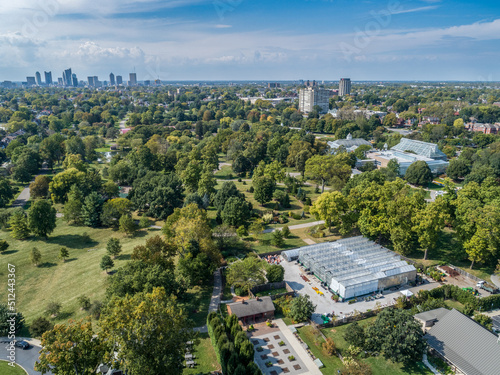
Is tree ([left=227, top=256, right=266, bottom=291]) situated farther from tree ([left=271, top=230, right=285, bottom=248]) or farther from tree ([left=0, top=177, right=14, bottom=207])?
tree ([left=0, top=177, right=14, bottom=207])

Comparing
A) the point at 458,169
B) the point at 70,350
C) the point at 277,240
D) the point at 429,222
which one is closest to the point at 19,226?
the point at 70,350

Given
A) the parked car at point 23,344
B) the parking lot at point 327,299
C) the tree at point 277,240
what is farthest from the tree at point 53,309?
the tree at point 277,240

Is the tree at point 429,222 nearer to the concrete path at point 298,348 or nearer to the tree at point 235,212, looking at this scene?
the concrete path at point 298,348

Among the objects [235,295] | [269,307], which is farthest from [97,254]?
[269,307]

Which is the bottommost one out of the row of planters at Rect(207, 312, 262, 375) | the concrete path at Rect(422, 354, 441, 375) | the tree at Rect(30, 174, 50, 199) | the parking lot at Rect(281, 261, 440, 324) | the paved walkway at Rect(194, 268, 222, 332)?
the concrete path at Rect(422, 354, 441, 375)

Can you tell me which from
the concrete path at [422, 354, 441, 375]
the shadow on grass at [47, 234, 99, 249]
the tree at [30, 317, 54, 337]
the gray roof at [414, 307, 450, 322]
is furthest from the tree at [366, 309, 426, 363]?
the shadow on grass at [47, 234, 99, 249]

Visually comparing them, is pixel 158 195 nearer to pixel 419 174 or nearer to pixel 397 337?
pixel 397 337
